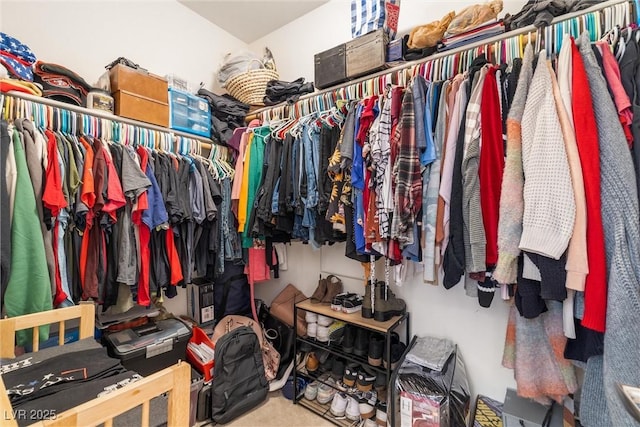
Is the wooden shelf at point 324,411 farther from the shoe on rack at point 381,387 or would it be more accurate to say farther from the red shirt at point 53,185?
the red shirt at point 53,185

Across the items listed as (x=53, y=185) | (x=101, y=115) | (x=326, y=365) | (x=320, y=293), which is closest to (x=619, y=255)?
(x=320, y=293)

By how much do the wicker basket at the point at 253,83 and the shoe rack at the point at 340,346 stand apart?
155cm

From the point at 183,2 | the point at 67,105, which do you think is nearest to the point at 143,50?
the point at 183,2

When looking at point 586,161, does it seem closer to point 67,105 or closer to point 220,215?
point 220,215

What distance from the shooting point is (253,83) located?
86.0 inches

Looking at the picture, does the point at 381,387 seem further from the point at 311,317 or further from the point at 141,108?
the point at 141,108

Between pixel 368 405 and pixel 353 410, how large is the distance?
3.8 inches

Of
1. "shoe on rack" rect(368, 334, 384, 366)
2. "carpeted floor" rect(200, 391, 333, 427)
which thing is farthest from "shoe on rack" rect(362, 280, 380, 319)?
"carpeted floor" rect(200, 391, 333, 427)

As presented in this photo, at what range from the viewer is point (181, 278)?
5.63 ft

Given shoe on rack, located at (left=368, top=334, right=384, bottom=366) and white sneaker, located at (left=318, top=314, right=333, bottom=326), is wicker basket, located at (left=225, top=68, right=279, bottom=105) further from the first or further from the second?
shoe on rack, located at (left=368, top=334, right=384, bottom=366)

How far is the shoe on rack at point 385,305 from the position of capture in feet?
5.34

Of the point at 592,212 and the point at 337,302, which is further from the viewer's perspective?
the point at 337,302

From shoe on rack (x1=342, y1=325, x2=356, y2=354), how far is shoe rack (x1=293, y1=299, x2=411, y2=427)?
0.03 m

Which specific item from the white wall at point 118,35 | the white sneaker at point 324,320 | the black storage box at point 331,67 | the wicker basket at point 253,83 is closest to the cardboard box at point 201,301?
the white sneaker at point 324,320
